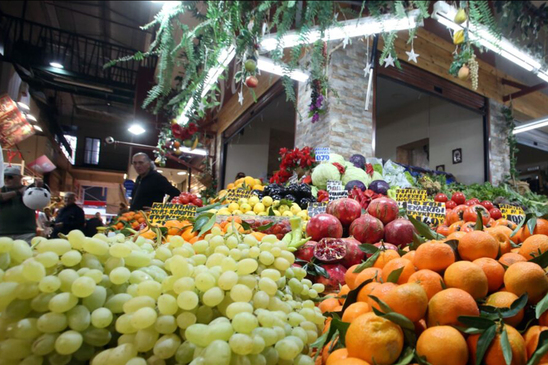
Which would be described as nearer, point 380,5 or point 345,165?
point 380,5

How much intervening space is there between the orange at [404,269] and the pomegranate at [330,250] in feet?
1.64

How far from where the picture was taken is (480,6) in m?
1.08

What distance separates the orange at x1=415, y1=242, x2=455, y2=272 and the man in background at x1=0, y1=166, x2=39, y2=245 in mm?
4751

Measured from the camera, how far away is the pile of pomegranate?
54.9 inches

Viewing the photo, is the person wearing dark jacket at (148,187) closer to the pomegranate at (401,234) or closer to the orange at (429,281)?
the pomegranate at (401,234)

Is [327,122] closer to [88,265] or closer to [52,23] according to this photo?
[88,265]

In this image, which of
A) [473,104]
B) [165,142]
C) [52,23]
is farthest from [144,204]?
[52,23]

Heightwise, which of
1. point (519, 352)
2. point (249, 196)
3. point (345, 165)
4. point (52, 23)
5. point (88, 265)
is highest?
point (52, 23)

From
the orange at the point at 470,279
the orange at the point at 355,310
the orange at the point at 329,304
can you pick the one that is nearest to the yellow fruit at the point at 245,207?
the orange at the point at 329,304

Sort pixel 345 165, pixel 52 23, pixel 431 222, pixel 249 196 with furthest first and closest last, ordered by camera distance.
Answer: pixel 52 23 < pixel 345 165 < pixel 249 196 < pixel 431 222

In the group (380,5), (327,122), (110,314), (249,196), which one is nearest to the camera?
(110,314)

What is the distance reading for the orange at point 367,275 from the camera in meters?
0.90

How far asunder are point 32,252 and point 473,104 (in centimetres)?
771

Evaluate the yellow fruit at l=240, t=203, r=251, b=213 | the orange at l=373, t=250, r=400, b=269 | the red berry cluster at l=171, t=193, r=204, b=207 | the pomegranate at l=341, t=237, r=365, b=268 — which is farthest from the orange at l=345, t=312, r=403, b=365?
the red berry cluster at l=171, t=193, r=204, b=207
